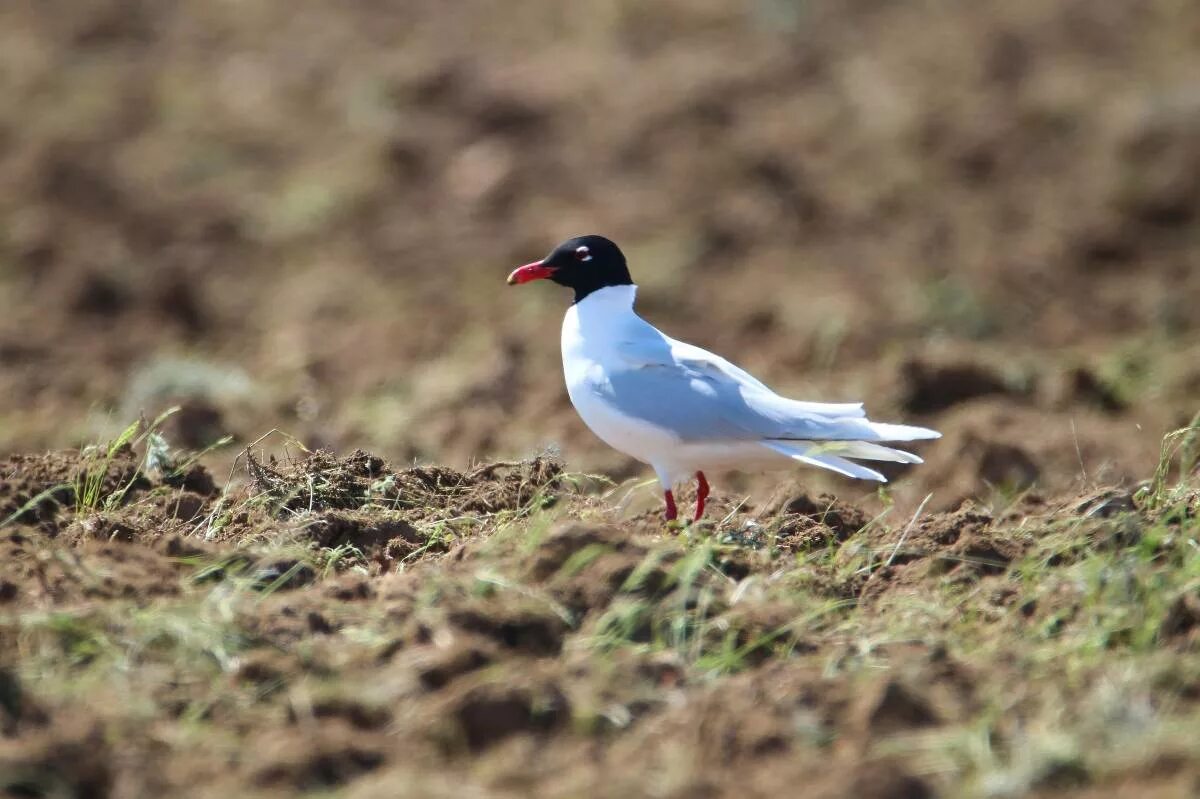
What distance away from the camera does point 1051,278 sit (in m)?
12.6

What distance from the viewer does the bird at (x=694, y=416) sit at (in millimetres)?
6477

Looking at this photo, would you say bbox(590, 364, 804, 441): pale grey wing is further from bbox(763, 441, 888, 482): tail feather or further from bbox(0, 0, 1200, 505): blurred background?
bbox(0, 0, 1200, 505): blurred background

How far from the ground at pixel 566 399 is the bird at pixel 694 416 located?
9.9 inches

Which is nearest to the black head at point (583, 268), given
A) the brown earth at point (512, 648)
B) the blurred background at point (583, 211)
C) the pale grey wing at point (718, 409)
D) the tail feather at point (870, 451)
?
the pale grey wing at point (718, 409)

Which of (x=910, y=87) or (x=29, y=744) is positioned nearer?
(x=29, y=744)

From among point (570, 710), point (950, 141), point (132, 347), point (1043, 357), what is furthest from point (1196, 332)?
point (570, 710)

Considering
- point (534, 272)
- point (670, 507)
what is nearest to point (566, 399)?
point (534, 272)

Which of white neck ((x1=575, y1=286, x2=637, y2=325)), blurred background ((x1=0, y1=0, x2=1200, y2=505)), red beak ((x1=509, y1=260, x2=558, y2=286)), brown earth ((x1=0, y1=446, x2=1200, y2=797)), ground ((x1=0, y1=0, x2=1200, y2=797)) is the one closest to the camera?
brown earth ((x1=0, y1=446, x2=1200, y2=797))

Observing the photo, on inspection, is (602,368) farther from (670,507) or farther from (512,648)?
(512,648)

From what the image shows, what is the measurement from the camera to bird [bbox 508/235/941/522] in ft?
21.2

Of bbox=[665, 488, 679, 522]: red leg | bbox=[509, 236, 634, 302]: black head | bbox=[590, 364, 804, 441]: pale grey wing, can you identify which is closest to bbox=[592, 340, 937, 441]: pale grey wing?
bbox=[590, 364, 804, 441]: pale grey wing

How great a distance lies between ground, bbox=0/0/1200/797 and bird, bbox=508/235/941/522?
0.82 feet

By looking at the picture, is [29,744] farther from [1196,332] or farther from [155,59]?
[155,59]

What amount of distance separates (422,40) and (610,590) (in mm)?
11692
